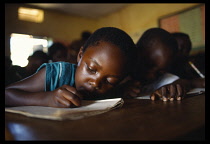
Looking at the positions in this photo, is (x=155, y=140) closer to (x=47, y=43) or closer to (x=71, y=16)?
(x=47, y=43)

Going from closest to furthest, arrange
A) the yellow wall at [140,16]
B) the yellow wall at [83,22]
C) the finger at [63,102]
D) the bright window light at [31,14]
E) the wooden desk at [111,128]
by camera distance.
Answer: the wooden desk at [111,128] → the finger at [63,102] → the yellow wall at [140,16] → the yellow wall at [83,22] → the bright window light at [31,14]

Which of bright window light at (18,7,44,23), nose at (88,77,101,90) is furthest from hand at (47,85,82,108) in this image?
bright window light at (18,7,44,23)

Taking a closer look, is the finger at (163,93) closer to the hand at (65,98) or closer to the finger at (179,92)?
the finger at (179,92)

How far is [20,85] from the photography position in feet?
1.72

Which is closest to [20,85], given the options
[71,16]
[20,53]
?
[20,53]

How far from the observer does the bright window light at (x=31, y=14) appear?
284 centimetres

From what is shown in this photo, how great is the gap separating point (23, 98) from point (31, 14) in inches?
115

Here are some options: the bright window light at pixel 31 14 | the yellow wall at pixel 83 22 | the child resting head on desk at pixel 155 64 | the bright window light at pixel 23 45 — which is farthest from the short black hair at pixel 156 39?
the bright window light at pixel 31 14

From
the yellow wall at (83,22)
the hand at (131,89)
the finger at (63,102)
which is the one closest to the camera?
the finger at (63,102)

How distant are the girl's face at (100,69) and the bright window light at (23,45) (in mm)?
2312

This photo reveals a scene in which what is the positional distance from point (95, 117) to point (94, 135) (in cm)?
10

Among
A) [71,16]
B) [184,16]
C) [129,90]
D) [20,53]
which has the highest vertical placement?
[71,16]

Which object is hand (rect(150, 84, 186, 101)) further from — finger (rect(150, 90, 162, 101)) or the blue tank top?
the blue tank top

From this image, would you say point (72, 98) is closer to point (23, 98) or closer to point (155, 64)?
point (23, 98)
